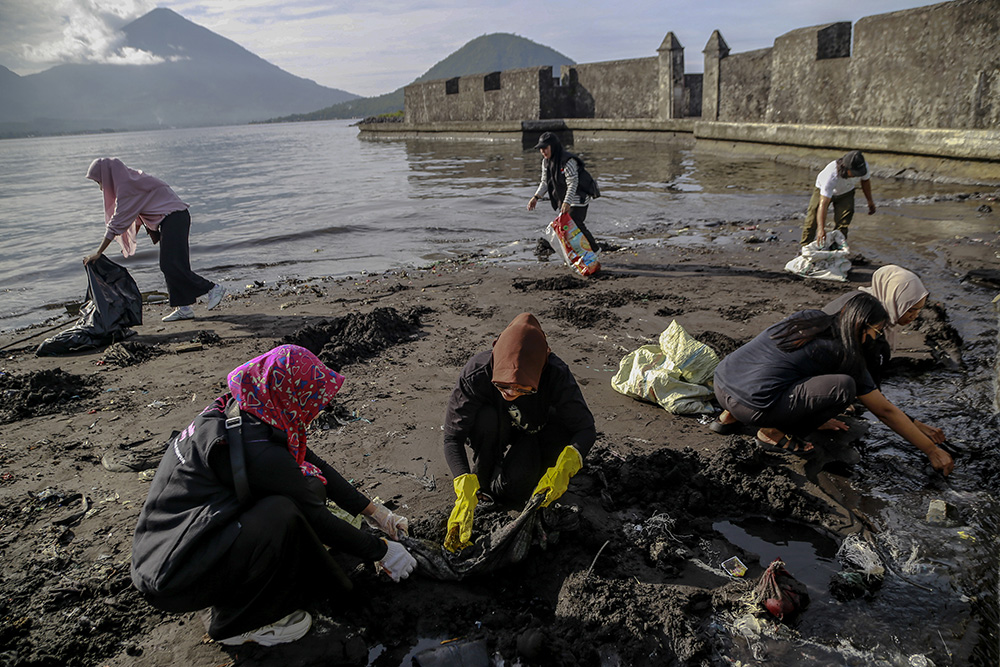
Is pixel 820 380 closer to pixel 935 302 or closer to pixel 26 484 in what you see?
pixel 935 302

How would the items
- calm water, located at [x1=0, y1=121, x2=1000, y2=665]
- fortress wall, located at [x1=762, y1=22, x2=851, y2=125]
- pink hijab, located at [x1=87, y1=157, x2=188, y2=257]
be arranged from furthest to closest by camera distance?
fortress wall, located at [x1=762, y1=22, x2=851, y2=125] → pink hijab, located at [x1=87, y1=157, x2=188, y2=257] → calm water, located at [x1=0, y1=121, x2=1000, y2=665]

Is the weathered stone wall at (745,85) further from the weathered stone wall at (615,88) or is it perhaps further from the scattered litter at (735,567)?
the scattered litter at (735,567)

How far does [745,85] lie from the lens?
1859 cm

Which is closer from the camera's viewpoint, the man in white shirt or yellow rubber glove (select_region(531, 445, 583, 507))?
yellow rubber glove (select_region(531, 445, 583, 507))

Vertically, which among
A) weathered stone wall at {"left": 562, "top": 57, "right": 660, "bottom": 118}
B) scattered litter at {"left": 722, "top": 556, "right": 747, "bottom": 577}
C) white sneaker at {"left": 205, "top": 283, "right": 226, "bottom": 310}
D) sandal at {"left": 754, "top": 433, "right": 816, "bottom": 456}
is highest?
weathered stone wall at {"left": 562, "top": 57, "right": 660, "bottom": 118}

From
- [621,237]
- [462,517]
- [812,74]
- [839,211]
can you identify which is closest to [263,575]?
[462,517]

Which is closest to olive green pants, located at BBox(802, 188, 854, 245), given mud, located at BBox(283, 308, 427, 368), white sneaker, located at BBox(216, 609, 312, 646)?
mud, located at BBox(283, 308, 427, 368)

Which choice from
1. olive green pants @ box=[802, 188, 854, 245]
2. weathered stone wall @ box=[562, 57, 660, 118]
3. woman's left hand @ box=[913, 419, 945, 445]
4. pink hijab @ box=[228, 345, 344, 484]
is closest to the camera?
pink hijab @ box=[228, 345, 344, 484]

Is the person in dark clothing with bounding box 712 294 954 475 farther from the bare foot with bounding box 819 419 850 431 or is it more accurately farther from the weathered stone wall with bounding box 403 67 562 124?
the weathered stone wall with bounding box 403 67 562 124

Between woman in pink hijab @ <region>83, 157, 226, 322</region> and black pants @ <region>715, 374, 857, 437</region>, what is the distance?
5609 mm

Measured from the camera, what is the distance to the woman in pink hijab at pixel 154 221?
5809mm

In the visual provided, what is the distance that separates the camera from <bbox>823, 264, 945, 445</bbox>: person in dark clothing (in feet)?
10.6

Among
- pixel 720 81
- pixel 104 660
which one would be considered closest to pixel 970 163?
pixel 720 81

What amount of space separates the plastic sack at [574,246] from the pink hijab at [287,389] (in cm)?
513
